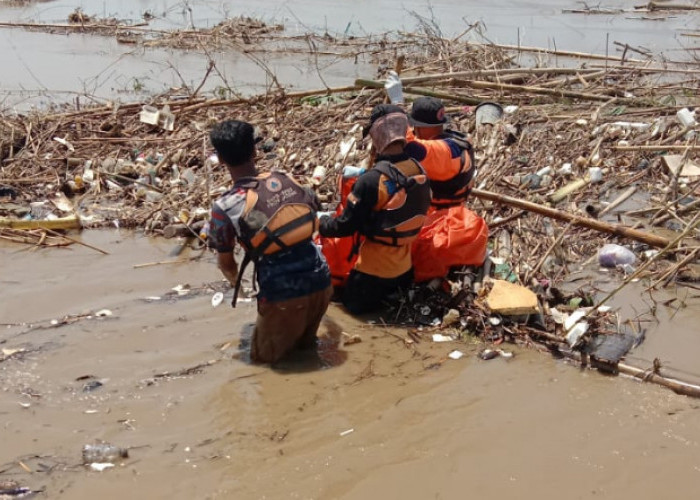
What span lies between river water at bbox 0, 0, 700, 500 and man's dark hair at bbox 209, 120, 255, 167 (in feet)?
4.04

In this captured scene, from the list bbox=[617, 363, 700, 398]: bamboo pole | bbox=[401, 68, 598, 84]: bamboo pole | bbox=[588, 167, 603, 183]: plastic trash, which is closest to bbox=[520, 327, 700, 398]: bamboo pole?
bbox=[617, 363, 700, 398]: bamboo pole

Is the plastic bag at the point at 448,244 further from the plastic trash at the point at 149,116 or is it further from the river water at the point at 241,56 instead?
the river water at the point at 241,56

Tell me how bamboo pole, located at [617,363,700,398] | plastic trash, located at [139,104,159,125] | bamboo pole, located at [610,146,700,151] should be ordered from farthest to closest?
plastic trash, located at [139,104,159,125] → bamboo pole, located at [610,146,700,151] → bamboo pole, located at [617,363,700,398]

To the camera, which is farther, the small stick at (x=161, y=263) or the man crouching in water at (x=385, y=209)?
the small stick at (x=161, y=263)

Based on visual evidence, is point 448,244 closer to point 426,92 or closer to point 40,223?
point 40,223

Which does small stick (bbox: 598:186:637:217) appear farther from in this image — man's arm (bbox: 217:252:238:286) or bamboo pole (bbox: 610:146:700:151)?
man's arm (bbox: 217:252:238:286)

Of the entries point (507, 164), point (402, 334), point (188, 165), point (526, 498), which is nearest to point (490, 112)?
point (507, 164)

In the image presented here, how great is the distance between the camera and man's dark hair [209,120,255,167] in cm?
392

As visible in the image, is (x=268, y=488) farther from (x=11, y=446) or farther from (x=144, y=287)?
(x=144, y=287)

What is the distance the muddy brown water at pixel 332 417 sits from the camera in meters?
3.19

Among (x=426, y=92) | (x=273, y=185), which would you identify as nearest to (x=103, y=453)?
(x=273, y=185)

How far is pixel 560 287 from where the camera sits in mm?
5148

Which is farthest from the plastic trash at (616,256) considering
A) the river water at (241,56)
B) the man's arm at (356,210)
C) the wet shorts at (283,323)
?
the river water at (241,56)

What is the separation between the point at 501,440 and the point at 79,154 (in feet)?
19.6
